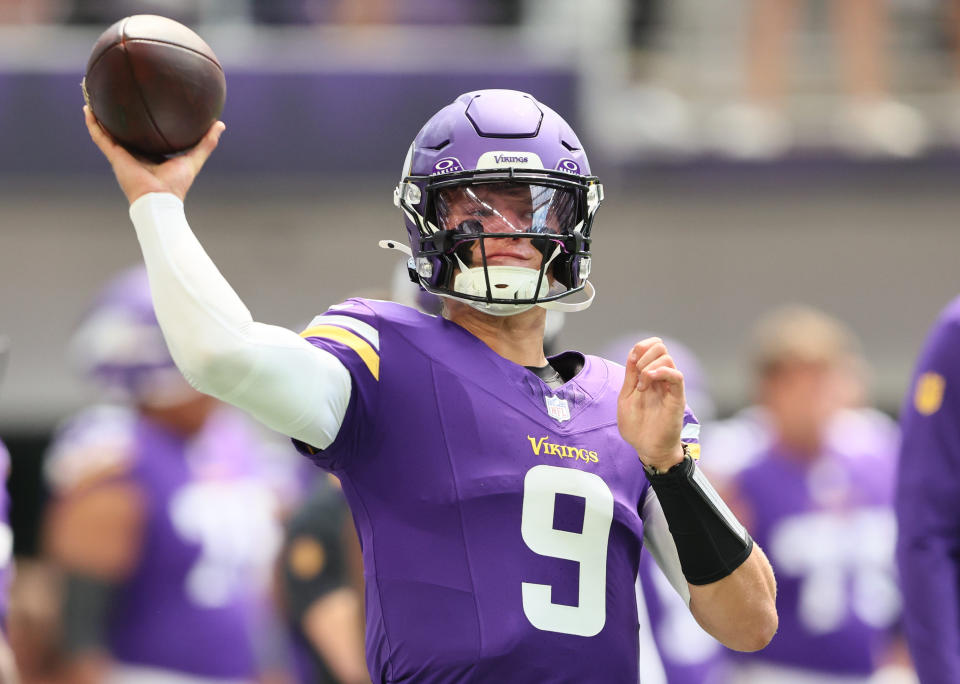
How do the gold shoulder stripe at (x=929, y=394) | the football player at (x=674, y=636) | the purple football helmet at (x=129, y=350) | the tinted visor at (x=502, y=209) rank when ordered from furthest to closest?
the purple football helmet at (x=129, y=350) → the football player at (x=674, y=636) → the gold shoulder stripe at (x=929, y=394) → the tinted visor at (x=502, y=209)

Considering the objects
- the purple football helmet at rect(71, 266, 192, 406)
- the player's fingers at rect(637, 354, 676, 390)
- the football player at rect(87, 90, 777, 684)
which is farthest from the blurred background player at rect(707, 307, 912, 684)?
the player's fingers at rect(637, 354, 676, 390)

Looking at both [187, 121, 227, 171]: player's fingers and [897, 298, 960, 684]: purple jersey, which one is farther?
[897, 298, 960, 684]: purple jersey

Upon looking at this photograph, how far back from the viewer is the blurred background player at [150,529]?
5625mm

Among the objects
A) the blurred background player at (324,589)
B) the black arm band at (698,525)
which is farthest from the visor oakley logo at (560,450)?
the blurred background player at (324,589)

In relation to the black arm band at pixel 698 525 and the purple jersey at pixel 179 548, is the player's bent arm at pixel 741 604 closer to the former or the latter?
the black arm band at pixel 698 525

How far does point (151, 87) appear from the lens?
2.64 metres

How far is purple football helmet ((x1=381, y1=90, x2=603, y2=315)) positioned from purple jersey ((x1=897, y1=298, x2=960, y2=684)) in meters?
1.11

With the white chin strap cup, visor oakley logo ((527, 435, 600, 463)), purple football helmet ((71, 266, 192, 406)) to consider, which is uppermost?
the white chin strap cup

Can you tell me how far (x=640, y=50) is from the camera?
399 inches

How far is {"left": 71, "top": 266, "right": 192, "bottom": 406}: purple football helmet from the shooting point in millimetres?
6035

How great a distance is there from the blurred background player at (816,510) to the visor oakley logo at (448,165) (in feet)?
13.4

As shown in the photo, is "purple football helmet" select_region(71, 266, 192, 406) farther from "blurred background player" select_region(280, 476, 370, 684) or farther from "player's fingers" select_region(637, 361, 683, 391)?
"player's fingers" select_region(637, 361, 683, 391)

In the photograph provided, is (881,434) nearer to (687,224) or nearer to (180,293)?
(687,224)

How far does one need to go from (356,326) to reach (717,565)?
31.0 inches
